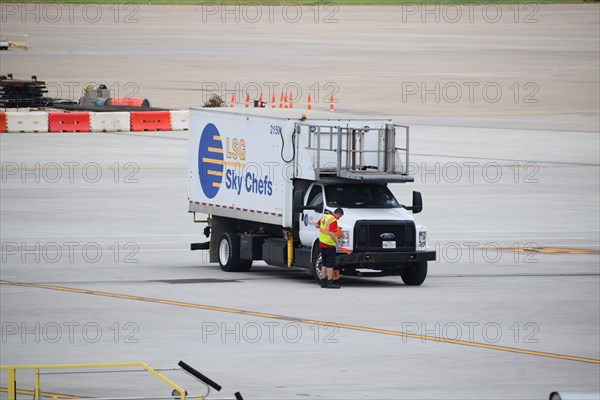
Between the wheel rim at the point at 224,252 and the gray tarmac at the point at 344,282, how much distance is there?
488mm

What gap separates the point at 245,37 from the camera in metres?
126

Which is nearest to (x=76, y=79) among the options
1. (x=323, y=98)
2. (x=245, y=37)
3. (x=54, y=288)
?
(x=323, y=98)

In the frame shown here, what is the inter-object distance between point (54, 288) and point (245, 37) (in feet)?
327

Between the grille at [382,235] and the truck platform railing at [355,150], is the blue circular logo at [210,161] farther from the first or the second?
the grille at [382,235]

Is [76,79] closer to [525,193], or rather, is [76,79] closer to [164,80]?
[164,80]

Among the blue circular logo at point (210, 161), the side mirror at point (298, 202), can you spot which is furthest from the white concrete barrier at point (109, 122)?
the side mirror at point (298, 202)

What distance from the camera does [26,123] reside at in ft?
207

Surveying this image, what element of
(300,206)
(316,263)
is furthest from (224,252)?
(316,263)

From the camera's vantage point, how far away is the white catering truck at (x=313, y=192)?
1109 inches

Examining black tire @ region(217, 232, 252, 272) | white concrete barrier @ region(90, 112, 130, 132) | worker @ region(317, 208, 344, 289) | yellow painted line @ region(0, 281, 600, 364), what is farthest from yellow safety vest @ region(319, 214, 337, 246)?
white concrete barrier @ region(90, 112, 130, 132)

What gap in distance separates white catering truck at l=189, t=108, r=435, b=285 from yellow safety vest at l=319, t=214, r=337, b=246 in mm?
523

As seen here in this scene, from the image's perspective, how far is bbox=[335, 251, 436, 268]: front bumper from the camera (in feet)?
90.9

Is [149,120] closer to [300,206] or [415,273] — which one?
[300,206]

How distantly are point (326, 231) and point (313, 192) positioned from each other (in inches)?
84.7
